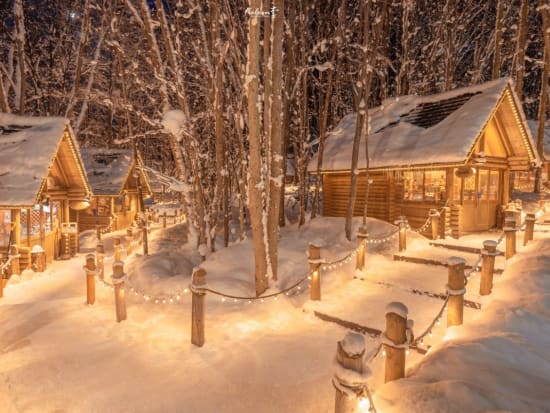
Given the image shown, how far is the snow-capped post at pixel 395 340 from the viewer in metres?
4.02

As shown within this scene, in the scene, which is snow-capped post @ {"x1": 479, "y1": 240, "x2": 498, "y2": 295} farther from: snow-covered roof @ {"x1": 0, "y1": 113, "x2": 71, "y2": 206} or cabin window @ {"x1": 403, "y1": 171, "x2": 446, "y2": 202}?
snow-covered roof @ {"x1": 0, "y1": 113, "x2": 71, "y2": 206}

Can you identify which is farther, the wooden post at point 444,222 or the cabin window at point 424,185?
the cabin window at point 424,185

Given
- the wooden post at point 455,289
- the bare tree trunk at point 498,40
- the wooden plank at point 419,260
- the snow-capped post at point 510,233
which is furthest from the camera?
the bare tree trunk at point 498,40

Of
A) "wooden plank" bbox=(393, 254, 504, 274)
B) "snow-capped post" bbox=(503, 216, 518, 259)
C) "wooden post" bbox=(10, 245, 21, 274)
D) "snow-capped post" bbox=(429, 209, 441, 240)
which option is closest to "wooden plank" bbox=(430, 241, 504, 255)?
"snow-capped post" bbox=(429, 209, 441, 240)

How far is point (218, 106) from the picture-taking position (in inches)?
455

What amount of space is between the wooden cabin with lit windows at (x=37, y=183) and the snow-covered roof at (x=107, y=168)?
5905mm

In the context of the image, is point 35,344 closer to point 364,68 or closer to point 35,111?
point 364,68

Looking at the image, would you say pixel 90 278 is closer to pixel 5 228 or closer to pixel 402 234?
pixel 5 228

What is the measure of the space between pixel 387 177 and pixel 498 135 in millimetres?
4632

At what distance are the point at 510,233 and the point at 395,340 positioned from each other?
6486 mm

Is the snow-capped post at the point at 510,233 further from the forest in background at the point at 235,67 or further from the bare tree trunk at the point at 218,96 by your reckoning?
the bare tree trunk at the point at 218,96

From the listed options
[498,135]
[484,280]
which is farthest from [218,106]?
[498,135]

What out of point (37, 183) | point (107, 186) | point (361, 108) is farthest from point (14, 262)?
point (361, 108)

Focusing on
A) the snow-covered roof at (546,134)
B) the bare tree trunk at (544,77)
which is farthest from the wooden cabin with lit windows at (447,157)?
the snow-covered roof at (546,134)
